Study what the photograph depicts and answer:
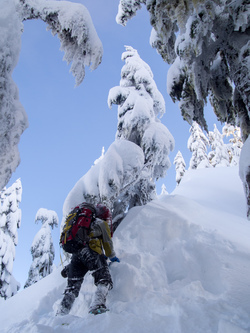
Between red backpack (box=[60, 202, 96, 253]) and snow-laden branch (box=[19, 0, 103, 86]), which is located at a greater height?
snow-laden branch (box=[19, 0, 103, 86])

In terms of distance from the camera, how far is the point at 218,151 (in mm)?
33000

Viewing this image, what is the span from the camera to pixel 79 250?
4391mm

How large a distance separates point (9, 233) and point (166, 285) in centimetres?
2134

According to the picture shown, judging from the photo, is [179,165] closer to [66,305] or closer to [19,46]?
[66,305]

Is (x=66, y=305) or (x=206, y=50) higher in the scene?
(x=206, y=50)

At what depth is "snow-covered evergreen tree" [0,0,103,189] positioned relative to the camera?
3344 millimetres

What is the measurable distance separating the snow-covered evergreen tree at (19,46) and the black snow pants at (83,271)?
205 cm

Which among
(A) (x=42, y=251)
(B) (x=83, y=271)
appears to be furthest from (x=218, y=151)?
(B) (x=83, y=271)

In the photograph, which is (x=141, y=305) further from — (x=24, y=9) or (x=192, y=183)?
(x=192, y=183)

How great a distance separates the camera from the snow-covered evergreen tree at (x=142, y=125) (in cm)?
998

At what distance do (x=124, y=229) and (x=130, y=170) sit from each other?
7.94ft

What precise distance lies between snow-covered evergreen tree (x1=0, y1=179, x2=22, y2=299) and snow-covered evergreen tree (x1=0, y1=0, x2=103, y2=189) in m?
20.1

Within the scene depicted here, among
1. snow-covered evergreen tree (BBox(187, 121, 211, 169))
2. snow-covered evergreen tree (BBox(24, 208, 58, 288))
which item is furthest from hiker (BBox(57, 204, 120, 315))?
snow-covered evergreen tree (BBox(187, 121, 211, 169))

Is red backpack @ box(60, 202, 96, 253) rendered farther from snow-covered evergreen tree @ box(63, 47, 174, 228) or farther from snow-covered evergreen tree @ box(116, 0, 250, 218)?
snow-covered evergreen tree @ box(63, 47, 174, 228)
